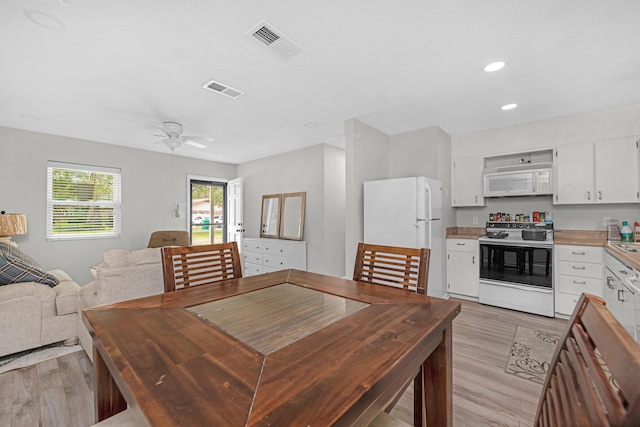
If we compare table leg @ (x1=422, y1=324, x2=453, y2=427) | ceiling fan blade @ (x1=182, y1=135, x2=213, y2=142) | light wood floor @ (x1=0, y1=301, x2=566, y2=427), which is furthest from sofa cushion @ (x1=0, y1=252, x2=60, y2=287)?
table leg @ (x1=422, y1=324, x2=453, y2=427)

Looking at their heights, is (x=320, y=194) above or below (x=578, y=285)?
above

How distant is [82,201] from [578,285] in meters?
7.01

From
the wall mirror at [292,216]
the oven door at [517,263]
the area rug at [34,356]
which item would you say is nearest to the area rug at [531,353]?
the oven door at [517,263]

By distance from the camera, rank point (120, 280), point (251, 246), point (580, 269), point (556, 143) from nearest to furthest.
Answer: point (120, 280), point (580, 269), point (556, 143), point (251, 246)

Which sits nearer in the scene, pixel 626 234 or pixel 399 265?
pixel 399 265

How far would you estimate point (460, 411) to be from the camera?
1766 millimetres

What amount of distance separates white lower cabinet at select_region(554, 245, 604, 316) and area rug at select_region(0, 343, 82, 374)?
4988 mm

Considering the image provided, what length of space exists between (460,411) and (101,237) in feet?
18.1

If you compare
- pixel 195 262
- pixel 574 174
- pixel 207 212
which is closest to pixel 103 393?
pixel 195 262

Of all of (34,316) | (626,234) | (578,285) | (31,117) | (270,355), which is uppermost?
(31,117)

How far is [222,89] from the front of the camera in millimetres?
2861

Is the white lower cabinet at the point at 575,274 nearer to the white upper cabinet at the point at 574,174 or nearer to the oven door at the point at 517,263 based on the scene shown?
the oven door at the point at 517,263

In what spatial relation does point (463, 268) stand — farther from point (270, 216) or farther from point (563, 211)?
point (270, 216)

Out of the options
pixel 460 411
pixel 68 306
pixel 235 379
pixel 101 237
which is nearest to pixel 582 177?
pixel 460 411
